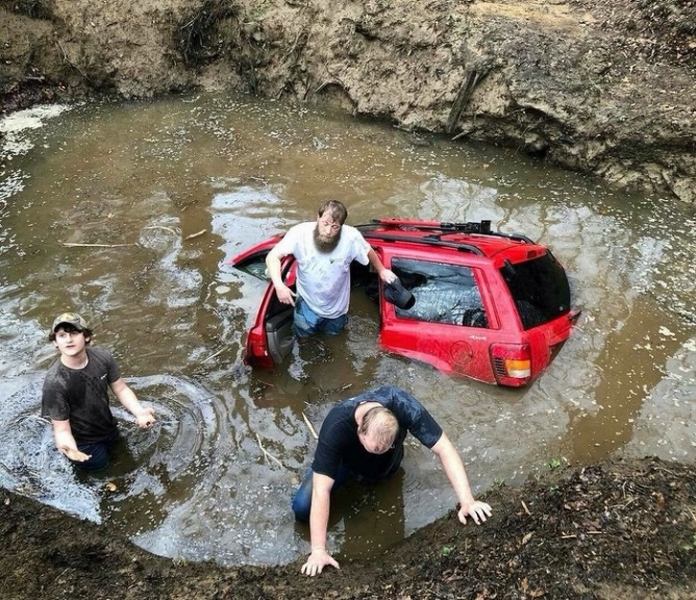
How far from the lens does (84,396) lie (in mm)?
4250

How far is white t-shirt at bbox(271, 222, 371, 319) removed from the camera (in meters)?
5.33

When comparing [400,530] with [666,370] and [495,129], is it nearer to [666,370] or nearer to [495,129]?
[666,370]

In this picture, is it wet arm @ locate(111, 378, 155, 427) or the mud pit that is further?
wet arm @ locate(111, 378, 155, 427)

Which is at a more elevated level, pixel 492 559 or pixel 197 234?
pixel 492 559

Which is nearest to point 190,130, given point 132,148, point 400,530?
point 132,148

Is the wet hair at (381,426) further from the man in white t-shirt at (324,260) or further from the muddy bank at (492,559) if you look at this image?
the man in white t-shirt at (324,260)

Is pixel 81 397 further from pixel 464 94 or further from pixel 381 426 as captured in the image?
pixel 464 94

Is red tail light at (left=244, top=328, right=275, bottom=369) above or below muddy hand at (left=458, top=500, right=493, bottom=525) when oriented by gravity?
below

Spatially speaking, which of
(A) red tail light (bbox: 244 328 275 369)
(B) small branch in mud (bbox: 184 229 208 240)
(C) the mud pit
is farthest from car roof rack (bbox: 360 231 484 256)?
(B) small branch in mud (bbox: 184 229 208 240)

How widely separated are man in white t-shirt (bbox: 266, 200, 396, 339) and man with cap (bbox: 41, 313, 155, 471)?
1.49 metres

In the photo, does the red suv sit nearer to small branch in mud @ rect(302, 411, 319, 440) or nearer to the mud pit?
small branch in mud @ rect(302, 411, 319, 440)

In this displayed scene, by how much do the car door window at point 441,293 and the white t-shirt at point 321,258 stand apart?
0.44m

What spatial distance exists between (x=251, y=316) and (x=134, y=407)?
247 centimetres

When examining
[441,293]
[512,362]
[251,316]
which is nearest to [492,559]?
[512,362]
